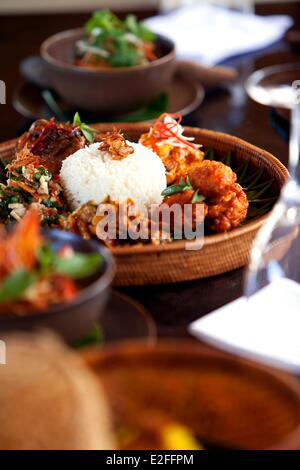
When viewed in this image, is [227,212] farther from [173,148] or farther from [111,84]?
[111,84]

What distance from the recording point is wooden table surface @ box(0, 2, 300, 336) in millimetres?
1214

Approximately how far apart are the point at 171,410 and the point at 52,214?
2.14 feet

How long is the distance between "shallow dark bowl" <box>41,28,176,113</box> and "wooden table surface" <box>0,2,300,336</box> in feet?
0.50

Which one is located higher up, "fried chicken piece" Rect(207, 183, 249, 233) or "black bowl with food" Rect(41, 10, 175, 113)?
"fried chicken piece" Rect(207, 183, 249, 233)

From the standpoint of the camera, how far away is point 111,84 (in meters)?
2.14

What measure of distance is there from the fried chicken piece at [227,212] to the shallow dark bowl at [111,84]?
799mm

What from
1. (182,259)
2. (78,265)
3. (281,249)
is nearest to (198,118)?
(182,259)

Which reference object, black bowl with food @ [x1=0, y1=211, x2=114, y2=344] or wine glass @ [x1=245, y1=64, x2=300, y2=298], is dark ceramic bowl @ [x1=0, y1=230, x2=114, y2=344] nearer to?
black bowl with food @ [x1=0, y1=211, x2=114, y2=344]

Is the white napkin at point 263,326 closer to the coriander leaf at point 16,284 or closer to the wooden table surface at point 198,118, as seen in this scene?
the wooden table surface at point 198,118

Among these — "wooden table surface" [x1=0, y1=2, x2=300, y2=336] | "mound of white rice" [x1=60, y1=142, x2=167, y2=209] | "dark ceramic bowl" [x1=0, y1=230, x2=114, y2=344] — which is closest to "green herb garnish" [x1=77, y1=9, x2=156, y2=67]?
"wooden table surface" [x1=0, y1=2, x2=300, y2=336]

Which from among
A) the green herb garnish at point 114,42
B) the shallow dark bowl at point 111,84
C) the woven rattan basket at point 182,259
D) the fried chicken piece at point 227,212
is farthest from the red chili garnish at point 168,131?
the green herb garnish at point 114,42

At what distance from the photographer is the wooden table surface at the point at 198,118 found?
1214mm
